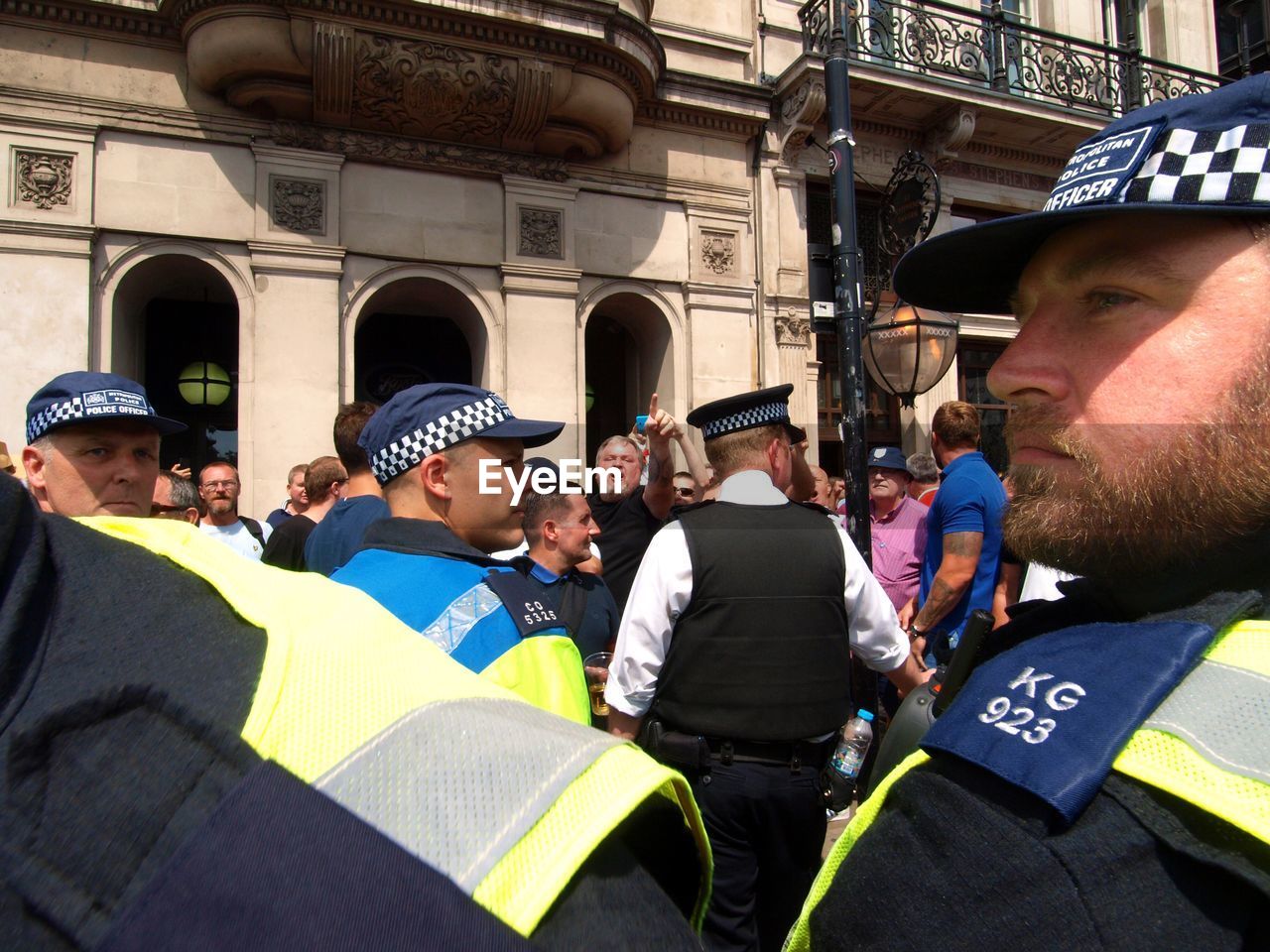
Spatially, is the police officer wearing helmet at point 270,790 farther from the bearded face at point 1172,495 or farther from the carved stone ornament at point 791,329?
the carved stone ornament at point 791,329

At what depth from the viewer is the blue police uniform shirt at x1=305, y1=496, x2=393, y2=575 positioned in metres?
3.05

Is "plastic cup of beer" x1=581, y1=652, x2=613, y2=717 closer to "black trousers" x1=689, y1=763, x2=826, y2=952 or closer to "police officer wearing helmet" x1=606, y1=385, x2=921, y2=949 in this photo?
"police officer wearing helmet" x1=606, y1=385, x2=921, y2=949

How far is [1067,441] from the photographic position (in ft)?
3.23

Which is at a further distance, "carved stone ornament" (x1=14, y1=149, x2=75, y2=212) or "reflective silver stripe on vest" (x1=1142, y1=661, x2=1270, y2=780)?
"carved stone ornament" (x1=14, y1=149, x2=75, y2=212)

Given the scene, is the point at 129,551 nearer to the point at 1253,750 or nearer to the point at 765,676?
the point at 1253,750

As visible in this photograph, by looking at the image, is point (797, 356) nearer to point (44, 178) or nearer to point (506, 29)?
point (506, 29)

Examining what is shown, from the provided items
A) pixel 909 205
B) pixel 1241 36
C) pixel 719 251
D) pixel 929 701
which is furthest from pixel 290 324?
pixel 1241 36


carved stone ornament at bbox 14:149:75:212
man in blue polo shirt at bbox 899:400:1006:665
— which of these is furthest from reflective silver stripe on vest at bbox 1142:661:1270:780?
carved stone ornament at bbox 14:149:75:212

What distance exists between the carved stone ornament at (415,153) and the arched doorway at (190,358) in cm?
184

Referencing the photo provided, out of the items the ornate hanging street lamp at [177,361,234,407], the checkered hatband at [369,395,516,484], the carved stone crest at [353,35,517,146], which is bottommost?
the checkered hatband at [369,395,516,484]

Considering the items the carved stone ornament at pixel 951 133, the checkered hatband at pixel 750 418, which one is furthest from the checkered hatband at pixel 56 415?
the carved stone ornament at pixel 951 133

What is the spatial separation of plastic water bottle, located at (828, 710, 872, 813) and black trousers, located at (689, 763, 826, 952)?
0.27 ft

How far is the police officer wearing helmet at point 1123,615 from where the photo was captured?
0.69 metres

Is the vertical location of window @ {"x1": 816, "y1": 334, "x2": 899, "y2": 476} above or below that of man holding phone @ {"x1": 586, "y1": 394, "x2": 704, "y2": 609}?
above
